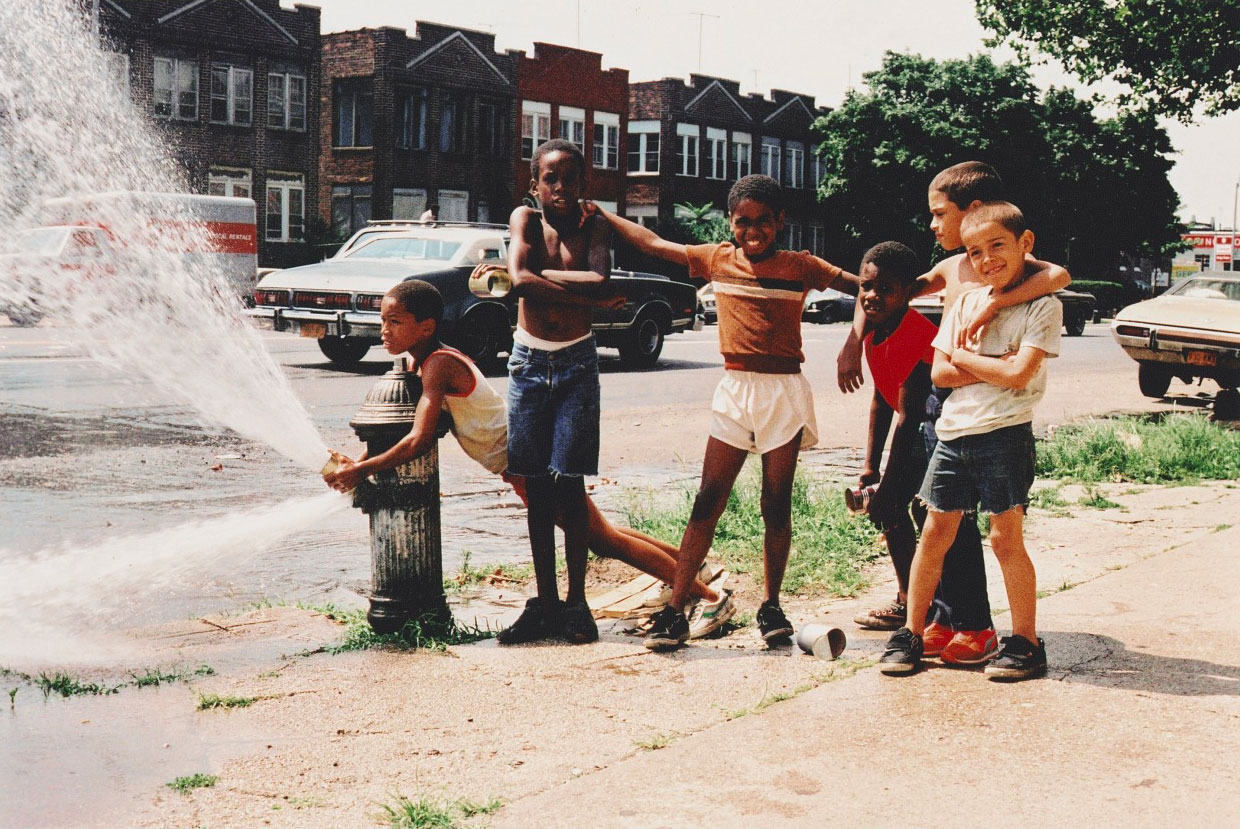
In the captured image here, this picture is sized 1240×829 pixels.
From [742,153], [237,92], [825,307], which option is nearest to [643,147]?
[742,153]

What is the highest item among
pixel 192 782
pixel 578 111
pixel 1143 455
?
pixel 578 111

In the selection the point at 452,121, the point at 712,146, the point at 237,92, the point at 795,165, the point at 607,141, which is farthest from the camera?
the point at 795,165

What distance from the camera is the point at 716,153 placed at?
181ft

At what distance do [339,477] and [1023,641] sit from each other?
240 centimetres

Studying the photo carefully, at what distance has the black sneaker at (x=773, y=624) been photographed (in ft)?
16.2

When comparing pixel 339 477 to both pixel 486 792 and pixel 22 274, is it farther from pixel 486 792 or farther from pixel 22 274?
pixel 22 274

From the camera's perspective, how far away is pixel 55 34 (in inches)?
770

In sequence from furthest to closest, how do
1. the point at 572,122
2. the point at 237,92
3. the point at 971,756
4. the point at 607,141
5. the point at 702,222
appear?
the point at 607,141, the point at 702,222, the point at 572,122, the point at 237,92, the point at 971,756

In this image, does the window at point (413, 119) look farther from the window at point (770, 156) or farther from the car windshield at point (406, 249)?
the car windshield at point (406, 249)

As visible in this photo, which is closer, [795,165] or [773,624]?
[773,624]

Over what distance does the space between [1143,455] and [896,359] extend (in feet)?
16.9

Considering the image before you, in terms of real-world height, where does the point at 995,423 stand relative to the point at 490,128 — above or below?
below

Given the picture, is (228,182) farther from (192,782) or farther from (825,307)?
(192,782)


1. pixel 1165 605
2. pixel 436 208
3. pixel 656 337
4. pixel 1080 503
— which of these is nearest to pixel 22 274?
pixel 656 337
